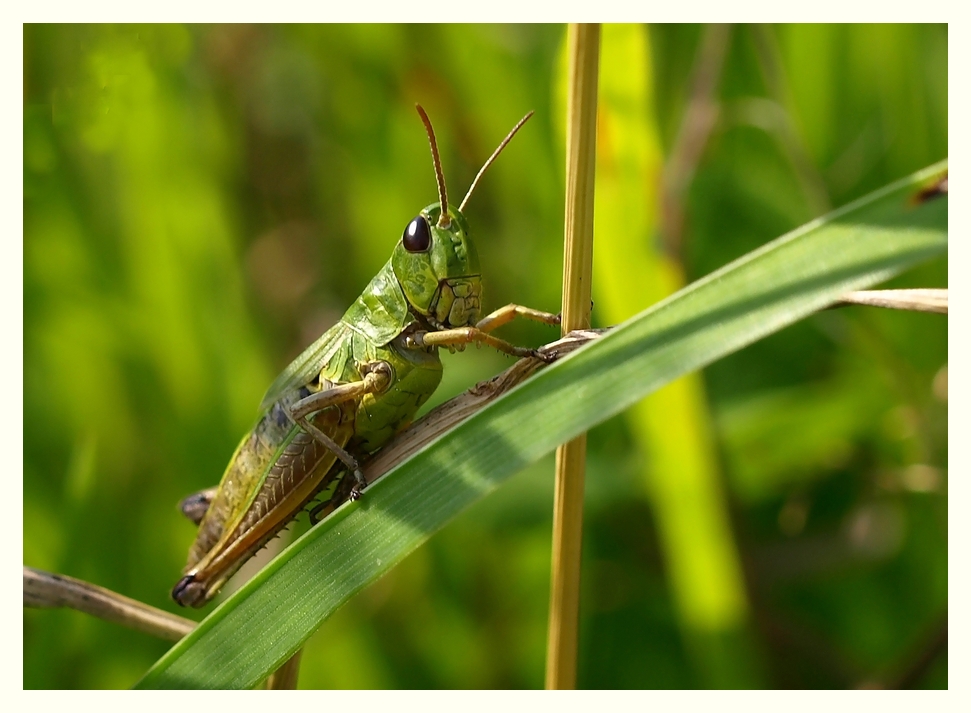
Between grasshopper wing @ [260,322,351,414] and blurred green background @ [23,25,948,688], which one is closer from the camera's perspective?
grasshopper wing @ [260,322,351,414]

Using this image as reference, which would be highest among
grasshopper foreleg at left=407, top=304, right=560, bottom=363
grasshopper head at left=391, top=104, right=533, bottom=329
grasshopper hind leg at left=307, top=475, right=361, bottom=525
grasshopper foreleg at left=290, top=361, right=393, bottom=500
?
grasshopper head at left=391, top=104, right=533, bottom=329

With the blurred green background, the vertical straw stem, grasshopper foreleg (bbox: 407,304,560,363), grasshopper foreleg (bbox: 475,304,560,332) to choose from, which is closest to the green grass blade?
the vertical straw stem

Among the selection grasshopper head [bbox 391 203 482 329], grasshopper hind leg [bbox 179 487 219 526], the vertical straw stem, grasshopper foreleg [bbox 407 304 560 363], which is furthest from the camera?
grasshopper hind leg [bbox 179 487 219 526]

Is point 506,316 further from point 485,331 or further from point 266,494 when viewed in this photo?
point 266,494

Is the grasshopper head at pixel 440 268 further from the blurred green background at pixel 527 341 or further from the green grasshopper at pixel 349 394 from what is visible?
the blurred green background at pixel 527 341

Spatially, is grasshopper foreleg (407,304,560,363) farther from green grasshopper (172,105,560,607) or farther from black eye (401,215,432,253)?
black eye (401,215,432,253)

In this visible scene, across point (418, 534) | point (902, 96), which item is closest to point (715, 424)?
point (902, 96)
